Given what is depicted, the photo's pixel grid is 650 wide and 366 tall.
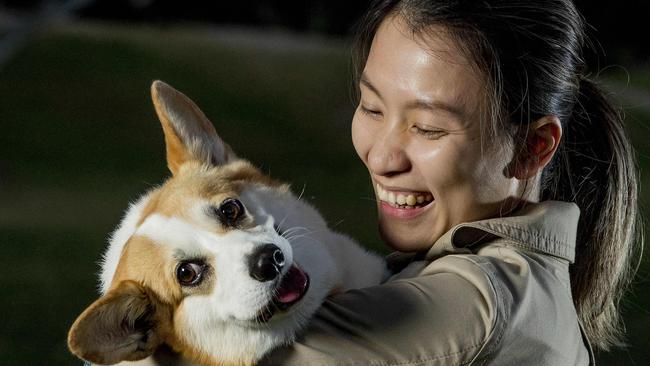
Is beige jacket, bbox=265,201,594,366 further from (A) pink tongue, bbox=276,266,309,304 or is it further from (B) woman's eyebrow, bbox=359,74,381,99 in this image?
(B) woman's eyebrow, bbox=359,74,381,99

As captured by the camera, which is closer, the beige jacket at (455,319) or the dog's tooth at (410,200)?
the beige jacket at (455,319)

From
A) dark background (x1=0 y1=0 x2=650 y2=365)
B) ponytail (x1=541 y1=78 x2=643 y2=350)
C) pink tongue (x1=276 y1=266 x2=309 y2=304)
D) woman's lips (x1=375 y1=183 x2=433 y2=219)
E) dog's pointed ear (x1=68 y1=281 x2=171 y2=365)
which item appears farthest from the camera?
dark background (x1=0 y1=0 x2=650 y2=365)

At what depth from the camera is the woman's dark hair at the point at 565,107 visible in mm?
1646

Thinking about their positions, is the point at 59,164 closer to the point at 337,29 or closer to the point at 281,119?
the point at 281,119

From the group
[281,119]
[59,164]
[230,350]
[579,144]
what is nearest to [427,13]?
[579,144]

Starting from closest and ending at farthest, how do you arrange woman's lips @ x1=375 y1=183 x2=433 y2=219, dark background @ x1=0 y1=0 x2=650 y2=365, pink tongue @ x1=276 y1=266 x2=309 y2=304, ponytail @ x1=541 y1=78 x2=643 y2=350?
pink tongue @ x1=276 y1=266 x2=309 y2=304 → woman's lips @ x1=375 y1=183 x2=433 y2=219 → ponytail @ x1=541 y1=78 x2=643 y2=350 → dark background @ x1=0 y1=0 x2=650 y2=365

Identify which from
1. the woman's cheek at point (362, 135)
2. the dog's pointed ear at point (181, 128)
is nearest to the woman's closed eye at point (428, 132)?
the woman's cheek at point (362, 135)

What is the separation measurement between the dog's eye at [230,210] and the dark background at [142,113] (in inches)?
85.8

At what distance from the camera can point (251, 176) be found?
1853 mm

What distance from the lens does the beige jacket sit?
4.67ft

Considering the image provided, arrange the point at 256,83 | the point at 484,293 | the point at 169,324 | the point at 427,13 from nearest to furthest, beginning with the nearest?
1. the point at 484,293
2. the point at 169,324
3. the point at 427,13
4. the point at 256,83

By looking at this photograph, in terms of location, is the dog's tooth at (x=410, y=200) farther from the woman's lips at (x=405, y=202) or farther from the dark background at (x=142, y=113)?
the dark background at (x=142, y=113)

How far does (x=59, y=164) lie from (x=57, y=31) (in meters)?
2.01

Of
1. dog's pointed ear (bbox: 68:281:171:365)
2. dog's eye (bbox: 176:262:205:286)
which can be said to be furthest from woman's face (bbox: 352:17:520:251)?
dog's pointed ear (bbox: 68:281:171:365)
